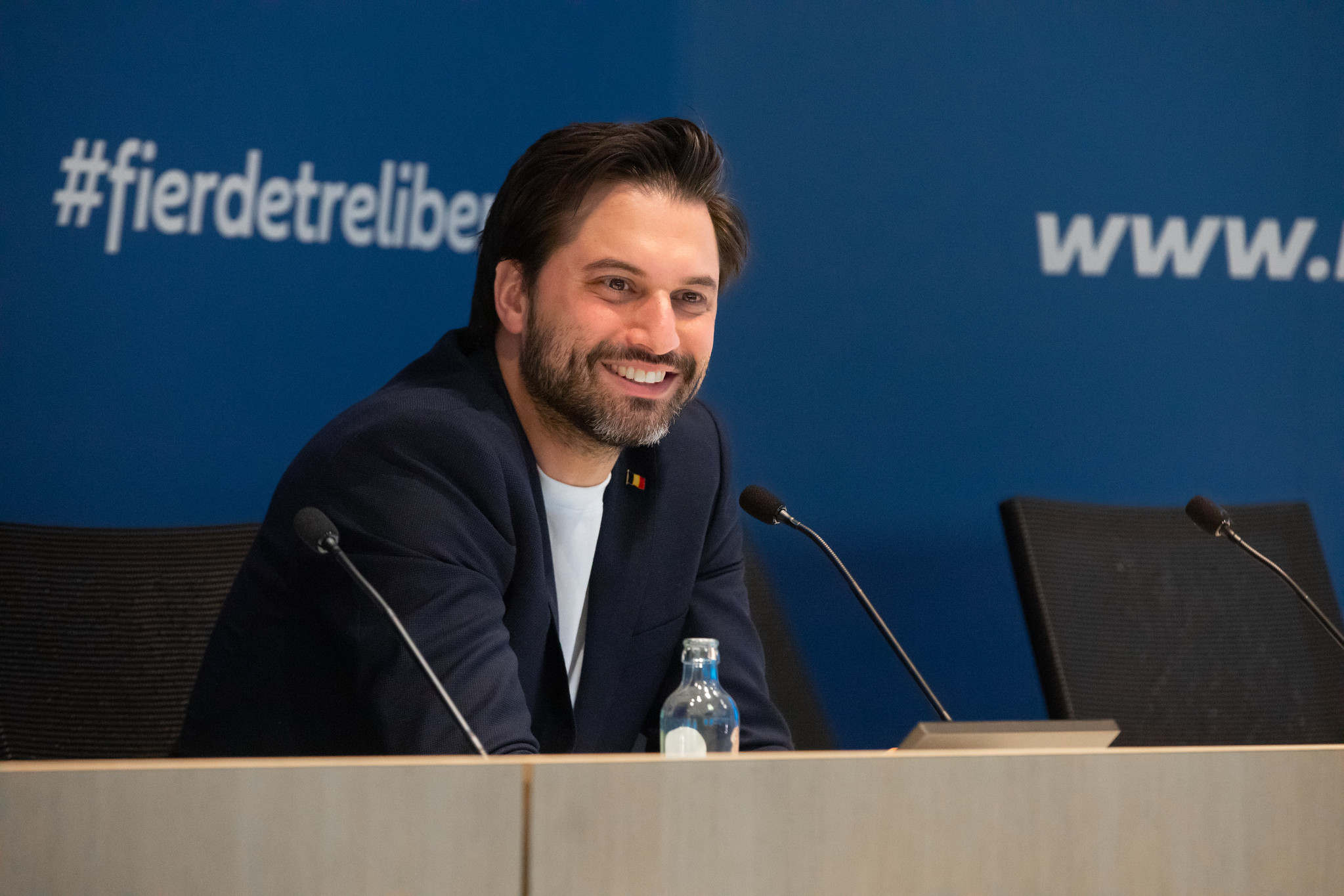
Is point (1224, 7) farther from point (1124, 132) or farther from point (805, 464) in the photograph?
point (805, 464)

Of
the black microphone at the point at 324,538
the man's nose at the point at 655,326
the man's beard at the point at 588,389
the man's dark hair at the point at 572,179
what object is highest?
the man's dark hair at the point at 572,179

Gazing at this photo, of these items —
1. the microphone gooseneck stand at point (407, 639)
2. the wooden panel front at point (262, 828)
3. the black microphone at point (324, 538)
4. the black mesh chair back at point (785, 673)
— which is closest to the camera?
the wooden panel front at point (262, 828)

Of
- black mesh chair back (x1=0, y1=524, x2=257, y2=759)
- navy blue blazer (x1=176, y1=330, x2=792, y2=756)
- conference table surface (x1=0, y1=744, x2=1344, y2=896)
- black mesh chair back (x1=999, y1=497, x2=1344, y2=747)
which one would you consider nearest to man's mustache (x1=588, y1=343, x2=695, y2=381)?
navy blue blazer (x1=176, y1=330, x2=792, y2=756)

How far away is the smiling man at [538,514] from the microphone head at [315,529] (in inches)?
6.7

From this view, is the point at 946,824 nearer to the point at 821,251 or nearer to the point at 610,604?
the point at 610,604

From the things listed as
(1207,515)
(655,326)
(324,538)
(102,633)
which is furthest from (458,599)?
(1207,515)

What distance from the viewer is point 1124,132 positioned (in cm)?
292

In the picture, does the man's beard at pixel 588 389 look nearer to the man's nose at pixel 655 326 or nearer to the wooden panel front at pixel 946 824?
the man's nose at pixel 655 326

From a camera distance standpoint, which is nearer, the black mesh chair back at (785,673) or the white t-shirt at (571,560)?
the white t-shirt at (571,560)

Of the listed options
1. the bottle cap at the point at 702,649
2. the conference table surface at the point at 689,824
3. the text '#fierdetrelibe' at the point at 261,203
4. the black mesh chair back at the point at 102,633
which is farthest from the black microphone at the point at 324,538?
the text '#fierdetrelibe' at the point at 261,203

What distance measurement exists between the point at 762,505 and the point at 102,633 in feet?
3.69

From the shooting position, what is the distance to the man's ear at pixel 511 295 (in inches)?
77.9

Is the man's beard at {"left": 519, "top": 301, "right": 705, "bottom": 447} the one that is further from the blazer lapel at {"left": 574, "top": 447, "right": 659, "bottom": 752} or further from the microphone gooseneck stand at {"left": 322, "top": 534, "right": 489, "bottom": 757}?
the microphone gooseneck stand at {"left": 322, "top": 534, "right": 489, "bottom": 757}

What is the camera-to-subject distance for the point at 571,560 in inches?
73.6
